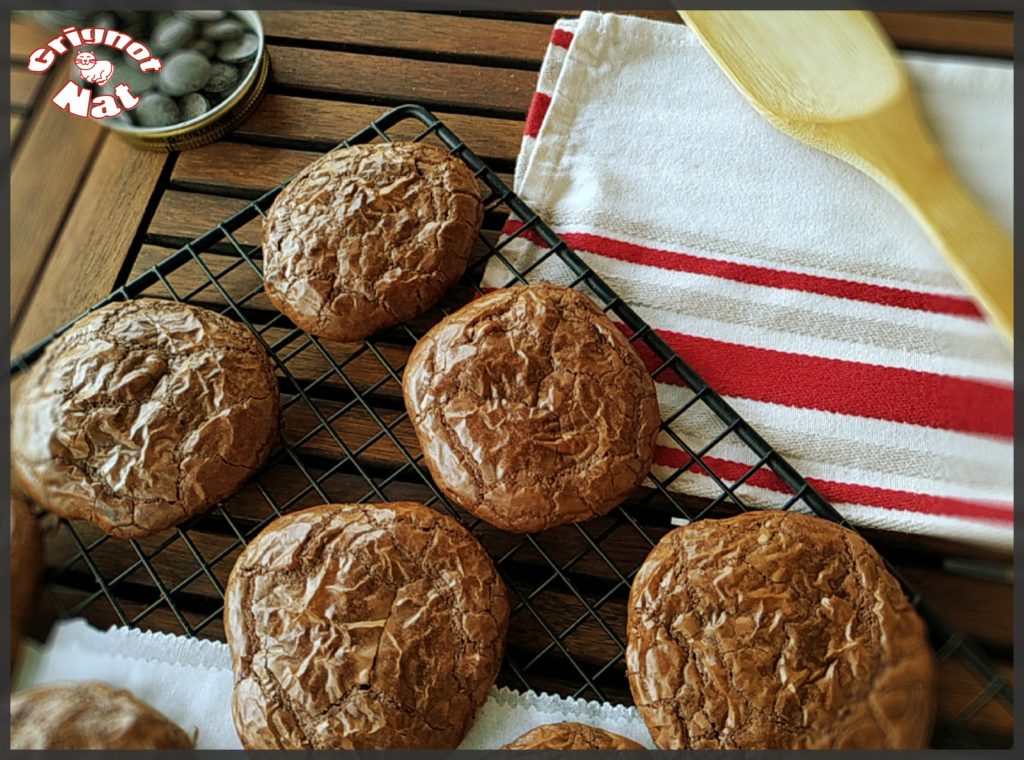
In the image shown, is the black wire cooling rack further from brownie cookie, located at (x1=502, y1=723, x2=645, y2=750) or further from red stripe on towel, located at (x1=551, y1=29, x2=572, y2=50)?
red stripe on towel, located at (x1=551, y1=29, x2=572, y2=50)

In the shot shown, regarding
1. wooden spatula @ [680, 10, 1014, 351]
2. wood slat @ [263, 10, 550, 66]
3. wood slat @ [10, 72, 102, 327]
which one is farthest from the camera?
wood slat @ [263, 10, 550, 66]

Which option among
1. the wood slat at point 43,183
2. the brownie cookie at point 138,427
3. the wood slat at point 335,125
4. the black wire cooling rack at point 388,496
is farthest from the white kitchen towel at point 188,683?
the wood slat at point 335,125

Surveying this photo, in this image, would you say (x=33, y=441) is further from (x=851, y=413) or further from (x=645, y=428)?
(x=851, y=413)

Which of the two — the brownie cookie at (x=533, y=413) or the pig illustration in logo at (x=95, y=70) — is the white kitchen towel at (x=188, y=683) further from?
the pig illustration in logo at (x=95, y=70)

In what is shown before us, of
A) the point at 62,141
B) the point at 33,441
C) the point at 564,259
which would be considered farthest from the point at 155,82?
the point at 564,259

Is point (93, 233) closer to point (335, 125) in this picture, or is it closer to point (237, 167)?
point (237, 167)

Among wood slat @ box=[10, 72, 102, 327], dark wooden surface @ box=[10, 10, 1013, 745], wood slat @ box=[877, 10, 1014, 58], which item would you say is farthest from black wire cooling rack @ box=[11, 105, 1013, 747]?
wood slat @ box=[877, 10, 1014, 58]

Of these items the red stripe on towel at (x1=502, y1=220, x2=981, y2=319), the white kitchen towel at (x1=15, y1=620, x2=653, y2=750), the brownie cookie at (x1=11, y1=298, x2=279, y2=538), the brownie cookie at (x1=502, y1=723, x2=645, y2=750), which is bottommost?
the white kitchen towel at (x1=15, y1=620, x2=653, y2=750)
